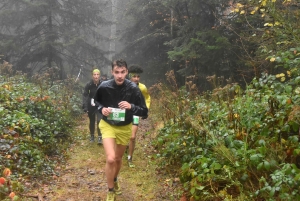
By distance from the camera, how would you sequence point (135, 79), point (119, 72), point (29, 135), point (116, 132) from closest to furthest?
point (119, 72) < point (116, 132) < point (29, 135) < point (135, 79)

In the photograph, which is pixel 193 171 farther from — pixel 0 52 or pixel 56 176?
pixel 0 52

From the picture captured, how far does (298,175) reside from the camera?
333cm

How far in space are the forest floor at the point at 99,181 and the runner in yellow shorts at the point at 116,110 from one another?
→ 76 centimetres

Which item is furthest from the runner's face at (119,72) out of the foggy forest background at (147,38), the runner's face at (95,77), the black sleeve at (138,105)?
the foggy forest background at (147,38)

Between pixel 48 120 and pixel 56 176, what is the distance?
2.61 meters

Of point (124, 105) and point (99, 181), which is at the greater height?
point (124, 105)

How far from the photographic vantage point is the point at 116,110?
4.82 meters

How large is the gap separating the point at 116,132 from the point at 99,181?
166 centimetres

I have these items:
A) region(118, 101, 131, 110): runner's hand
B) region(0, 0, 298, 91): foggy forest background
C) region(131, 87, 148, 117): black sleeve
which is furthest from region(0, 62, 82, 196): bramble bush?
region(0, 0, 298, 91): foggy forest background

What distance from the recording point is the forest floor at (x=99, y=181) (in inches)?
206

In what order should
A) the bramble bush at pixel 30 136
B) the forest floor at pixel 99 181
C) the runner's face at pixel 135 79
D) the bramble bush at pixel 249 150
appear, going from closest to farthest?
1. the bramble bush at pixel 249 150
2. the forest floor at pixel 99 181
3. the bramble bush at pixel 30 136
4. the runner's face at pixel 135 79

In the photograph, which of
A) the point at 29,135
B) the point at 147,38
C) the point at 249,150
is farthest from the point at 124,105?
the point at 147,38

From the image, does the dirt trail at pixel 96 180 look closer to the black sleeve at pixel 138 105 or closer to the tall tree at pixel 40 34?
the black sleeve at pixel 138 105

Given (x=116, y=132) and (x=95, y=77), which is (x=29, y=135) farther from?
(x=95, y=77)
